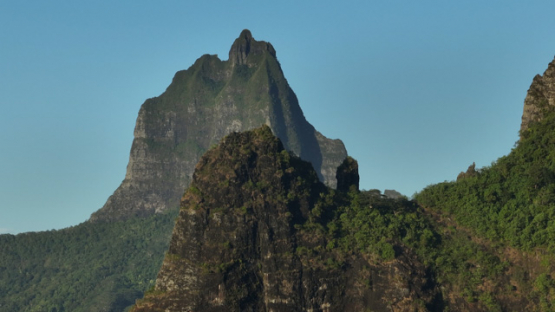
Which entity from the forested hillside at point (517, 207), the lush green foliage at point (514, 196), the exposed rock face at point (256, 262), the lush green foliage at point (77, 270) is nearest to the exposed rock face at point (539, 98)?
the forested hillside at point (517, 207)

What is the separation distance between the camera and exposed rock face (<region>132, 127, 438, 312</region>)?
79.3 meters

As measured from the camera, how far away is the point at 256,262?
3196 inches

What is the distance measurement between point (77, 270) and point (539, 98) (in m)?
112

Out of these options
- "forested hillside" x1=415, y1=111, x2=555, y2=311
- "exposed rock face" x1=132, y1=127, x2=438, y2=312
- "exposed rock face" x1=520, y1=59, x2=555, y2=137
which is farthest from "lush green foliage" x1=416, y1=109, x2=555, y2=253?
"exposed rock face" x1=132, y1=127, x2=438, y2=312

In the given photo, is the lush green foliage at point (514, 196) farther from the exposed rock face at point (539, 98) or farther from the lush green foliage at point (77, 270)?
the lush green foliage at point (77, 270)

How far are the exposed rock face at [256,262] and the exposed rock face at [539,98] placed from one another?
20.0 m

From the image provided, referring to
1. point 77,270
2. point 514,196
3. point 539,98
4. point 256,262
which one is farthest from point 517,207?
point 77,270

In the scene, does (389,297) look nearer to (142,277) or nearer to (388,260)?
(388,260)

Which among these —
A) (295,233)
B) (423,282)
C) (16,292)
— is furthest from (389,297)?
(16,292)

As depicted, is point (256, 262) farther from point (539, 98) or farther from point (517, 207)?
point (539, 98)

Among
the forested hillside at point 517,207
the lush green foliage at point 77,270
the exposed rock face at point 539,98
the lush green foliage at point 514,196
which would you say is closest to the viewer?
the forested hillside at point 517,207

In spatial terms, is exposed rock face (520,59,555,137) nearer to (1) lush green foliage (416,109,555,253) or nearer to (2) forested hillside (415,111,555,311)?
(2) forested hillside (415,111,555,311)

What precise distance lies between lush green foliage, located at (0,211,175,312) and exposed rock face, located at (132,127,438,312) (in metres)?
85.4

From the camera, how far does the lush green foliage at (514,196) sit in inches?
3238
